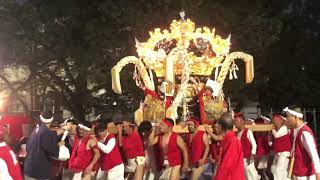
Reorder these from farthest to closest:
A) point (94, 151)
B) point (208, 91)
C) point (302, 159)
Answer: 1. point (208, 91)
2. point (94, 151)
3. point (302, 159)

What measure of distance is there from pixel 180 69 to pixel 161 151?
3.59m

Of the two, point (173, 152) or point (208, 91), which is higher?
point (208, 91)

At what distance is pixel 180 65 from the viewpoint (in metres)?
14.0

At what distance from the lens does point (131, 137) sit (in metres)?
11.7

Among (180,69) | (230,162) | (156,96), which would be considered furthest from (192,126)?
(230,162)

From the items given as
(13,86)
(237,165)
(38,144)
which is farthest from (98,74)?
(237,165)

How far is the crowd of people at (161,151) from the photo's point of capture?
306 inches

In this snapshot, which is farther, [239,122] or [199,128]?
[239,122]

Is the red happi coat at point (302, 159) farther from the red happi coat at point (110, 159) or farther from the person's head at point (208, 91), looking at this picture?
the person's head at point (208, 91)

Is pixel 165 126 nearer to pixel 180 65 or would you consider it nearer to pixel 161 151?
pixel 161 151

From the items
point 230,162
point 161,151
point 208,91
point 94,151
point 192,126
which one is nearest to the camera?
point 230,162

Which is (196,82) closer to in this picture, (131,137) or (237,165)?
(131,137)

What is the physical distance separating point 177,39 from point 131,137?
3445 millimetres

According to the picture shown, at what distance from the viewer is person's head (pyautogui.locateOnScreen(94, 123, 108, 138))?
10.5 m
